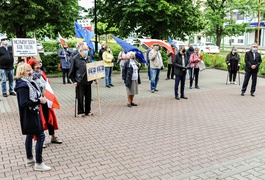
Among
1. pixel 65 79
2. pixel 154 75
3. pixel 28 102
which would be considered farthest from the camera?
pixel 65 79

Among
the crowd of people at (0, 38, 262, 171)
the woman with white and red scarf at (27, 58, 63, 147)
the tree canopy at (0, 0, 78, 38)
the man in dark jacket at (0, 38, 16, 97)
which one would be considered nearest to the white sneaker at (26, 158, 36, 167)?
the crowd of people at (0, 38, 262, 171)

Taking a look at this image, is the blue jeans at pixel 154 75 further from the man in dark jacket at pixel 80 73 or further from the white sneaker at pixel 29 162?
the white sneaker at pixel 29 162

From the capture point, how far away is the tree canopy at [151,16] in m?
18.2

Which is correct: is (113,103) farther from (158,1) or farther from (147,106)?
(158,1)

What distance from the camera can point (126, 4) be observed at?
19.3 m

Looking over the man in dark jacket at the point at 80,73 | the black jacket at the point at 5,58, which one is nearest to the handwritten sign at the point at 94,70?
the man in dark jacket at the point at 80,73

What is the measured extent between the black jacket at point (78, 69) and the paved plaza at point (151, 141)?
1.10 meters

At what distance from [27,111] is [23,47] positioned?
233 inches

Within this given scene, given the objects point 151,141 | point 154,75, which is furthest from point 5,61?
point 151,141

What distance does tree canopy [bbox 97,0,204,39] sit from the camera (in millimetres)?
18172

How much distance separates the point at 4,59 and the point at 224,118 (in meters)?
7.78

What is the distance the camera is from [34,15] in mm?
14875

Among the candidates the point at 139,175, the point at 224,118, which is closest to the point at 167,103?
the point at 224,118

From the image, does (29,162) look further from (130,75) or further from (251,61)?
(251,61)
